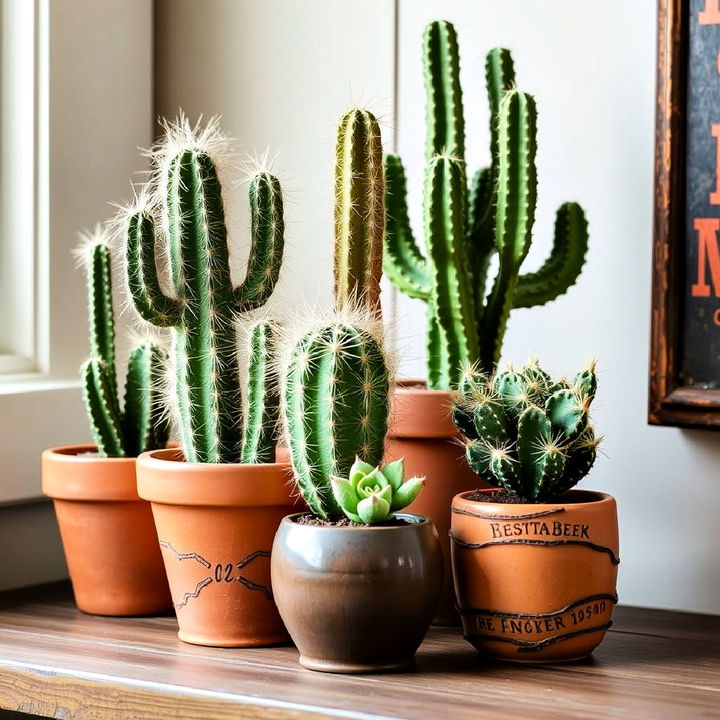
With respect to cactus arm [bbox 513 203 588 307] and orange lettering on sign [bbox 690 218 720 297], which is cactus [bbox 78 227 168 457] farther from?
orange lettering on sign [bbox 690 218 720 297]

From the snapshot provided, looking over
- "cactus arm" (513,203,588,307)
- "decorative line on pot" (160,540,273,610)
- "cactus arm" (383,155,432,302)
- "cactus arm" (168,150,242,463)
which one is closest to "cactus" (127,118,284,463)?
"cactus arm" (168,150,242,463)

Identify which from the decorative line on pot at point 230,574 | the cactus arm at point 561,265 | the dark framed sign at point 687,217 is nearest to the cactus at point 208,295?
the decorative line on pot at point 230,574

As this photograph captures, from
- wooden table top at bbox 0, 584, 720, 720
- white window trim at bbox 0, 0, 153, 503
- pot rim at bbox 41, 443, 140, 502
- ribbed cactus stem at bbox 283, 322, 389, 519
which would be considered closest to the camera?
wooden table top at bbox 0, 584, 720, 720

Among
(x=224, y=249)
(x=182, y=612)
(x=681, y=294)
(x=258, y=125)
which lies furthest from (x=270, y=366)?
(x=258, y=125)

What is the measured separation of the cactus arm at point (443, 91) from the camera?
4.72ft

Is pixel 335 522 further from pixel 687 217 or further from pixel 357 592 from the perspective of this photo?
pixel 687 217

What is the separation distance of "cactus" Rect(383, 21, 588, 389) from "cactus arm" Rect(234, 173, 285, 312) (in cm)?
17

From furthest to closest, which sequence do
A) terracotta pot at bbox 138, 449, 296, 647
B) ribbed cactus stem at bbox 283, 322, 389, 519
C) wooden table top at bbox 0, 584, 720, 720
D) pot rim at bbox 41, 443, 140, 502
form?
pot rim at bbox 41, 443, 140, 502 < terracotta pot at bbox 138, 449, 296, 647 < ribbed cactus stem at bbox 283, 322, 389, 519 < wooden table top at bbox 0, 584, 720, 720

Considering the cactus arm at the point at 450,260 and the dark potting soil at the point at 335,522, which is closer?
the dark potting soil at the point at 335,522

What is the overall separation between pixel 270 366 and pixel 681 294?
20.6 inches

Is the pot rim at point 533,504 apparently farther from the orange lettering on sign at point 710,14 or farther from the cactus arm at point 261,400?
the orange lettering on sign at point 710,14

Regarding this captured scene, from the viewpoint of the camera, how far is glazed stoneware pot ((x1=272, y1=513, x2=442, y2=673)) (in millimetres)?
1142

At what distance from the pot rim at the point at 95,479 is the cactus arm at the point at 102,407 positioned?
36 mm

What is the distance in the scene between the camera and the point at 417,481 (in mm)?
1178
